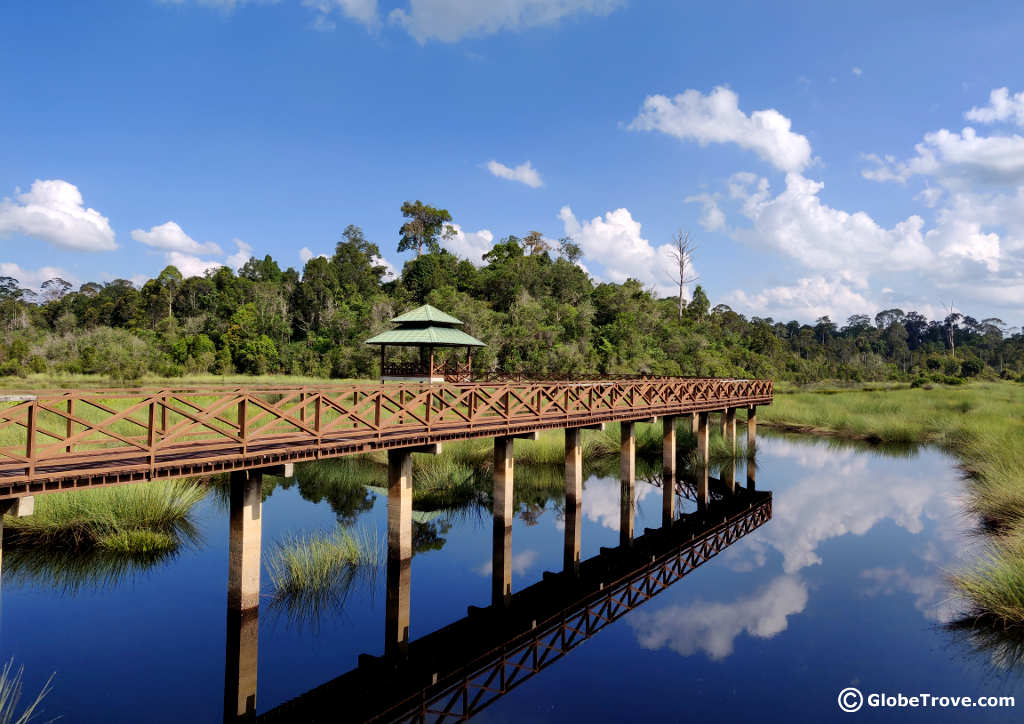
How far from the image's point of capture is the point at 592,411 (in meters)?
17.0

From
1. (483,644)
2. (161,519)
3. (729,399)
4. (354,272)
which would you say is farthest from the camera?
(354,272)

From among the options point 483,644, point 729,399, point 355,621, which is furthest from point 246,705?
point 729,399

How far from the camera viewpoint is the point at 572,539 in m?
15.2

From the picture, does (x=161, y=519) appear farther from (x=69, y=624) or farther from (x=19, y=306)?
(x=19, y=306)

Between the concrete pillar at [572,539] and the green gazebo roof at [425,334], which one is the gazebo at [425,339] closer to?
the green gazebo roof at [425,334]

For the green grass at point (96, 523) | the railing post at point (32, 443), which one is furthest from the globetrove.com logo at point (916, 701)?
the green grass at point (96, 523)

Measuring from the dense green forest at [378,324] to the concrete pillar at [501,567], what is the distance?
26.3 metres

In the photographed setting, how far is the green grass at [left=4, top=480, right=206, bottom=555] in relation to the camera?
1264 cm

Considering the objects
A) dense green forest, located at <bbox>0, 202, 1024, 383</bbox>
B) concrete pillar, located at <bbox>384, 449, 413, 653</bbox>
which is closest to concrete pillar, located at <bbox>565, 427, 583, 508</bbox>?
concrete pillar, located at <bbox>384, 449, 413, 653</bbox>

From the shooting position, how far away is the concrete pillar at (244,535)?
31.3ft

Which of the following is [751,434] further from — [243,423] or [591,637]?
[243,423]

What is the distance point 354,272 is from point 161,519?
56.6 meters

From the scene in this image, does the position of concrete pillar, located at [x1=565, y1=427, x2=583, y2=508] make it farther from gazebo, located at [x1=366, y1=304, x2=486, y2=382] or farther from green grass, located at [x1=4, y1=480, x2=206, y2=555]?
green grass, located at [x1=4, y1=480, x2=206, y2=555]

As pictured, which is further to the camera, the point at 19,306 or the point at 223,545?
the point at 19,306
